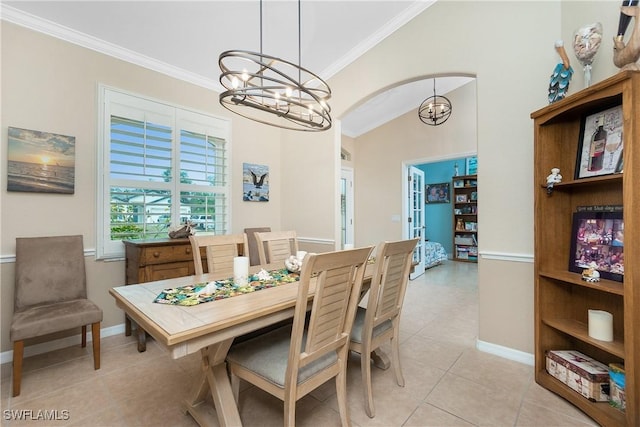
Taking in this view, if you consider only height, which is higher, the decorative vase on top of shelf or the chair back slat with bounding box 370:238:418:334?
the decorative vase on top of shelf

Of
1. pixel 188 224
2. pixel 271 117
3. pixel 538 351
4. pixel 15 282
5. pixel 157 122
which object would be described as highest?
pixel 271 117

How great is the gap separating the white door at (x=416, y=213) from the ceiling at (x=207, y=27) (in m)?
2.78

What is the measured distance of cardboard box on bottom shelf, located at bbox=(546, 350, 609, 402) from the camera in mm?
1557

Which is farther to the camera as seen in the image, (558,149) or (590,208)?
(558,149)

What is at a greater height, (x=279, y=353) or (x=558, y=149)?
(x=558, y=149)

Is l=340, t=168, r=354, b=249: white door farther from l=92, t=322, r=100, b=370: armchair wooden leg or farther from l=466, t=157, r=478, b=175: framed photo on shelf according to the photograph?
l=92, t=322, r=100, b=370: armchair wooden leg

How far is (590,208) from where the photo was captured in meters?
1.79

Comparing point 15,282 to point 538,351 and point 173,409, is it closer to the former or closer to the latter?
point 173,409

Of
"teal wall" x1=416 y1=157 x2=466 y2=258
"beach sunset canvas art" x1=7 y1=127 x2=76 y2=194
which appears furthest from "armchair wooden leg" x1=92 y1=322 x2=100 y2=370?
"teal wall" x1=416 y1=157 x2=466 y2=258

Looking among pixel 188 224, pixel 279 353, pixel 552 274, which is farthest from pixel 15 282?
pixel 552 274

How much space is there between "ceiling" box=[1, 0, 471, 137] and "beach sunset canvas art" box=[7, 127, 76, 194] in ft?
3.14

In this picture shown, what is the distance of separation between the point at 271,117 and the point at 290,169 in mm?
865

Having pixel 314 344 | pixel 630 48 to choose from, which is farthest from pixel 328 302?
pixel 630 48

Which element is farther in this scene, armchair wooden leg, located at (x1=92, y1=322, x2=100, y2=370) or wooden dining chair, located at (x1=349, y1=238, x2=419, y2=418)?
armchair wooden leg, located at (x1=92, y1=322, x2=100, y2=370)
